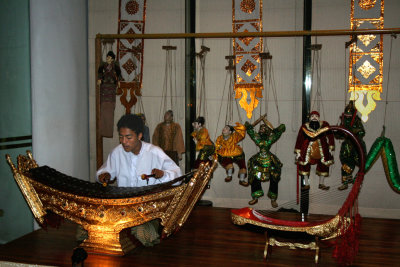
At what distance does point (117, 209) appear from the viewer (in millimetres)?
3268

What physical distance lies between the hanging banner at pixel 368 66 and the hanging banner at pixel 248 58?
3.66 ft

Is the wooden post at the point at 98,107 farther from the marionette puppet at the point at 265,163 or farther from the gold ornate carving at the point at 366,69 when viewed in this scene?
the gold ornate carving at the point at 366,69

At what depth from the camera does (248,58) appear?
5051 mm

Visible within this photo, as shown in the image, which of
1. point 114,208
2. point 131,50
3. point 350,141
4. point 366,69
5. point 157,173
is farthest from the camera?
point 131,50

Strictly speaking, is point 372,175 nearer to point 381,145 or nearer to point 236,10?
point 381,145

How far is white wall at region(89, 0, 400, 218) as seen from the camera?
482cm

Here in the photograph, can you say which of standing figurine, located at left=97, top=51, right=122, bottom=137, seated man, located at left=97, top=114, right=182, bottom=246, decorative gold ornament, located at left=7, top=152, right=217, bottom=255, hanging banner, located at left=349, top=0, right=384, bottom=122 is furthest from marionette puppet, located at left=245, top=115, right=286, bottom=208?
standing figurine, located at left=97, top=51, right=122, bottom=137

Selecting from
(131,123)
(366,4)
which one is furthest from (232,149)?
(366,4)

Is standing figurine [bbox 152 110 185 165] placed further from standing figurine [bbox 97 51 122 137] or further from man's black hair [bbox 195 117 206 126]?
standing figurine [bbox 97 51 122 137]

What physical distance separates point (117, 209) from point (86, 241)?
0.45 meters

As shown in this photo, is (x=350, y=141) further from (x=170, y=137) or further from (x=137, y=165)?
(x=137, y=165)

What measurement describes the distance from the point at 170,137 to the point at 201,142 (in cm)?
47

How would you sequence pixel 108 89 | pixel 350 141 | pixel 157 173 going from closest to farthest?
1. pixel 157 173
2. pixel 350 141
3. pixel 108 89

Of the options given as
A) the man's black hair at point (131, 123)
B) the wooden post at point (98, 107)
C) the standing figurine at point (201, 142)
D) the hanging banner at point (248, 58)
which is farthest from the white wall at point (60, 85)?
the hanging banner at point (248, 58)
